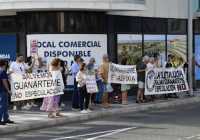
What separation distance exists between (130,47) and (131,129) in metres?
10.3

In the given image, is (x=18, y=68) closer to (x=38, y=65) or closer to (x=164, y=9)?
(x=38, y=65)

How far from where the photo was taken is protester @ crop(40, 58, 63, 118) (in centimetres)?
1680

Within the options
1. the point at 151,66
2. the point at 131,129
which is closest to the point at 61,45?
the point at 151,66

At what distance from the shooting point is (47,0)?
68.5 feet

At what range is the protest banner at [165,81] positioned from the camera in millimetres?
21250

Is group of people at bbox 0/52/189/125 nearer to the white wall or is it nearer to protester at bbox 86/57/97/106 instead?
protester at bbox 86/57/97/106

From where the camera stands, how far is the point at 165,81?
21859mm

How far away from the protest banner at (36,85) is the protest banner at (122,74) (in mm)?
3101

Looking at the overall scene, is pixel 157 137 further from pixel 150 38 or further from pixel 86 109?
pixel 150 38

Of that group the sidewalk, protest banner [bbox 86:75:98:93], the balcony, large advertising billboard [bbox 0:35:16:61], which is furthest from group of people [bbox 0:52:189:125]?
large advertising billboard [bbox 0:35:16:61]

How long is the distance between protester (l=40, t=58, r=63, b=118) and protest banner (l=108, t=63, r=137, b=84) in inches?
125

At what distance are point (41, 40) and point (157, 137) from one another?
1014 cm

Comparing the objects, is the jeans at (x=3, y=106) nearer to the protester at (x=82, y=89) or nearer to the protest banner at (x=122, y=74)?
the protester at (x=82, y=89)

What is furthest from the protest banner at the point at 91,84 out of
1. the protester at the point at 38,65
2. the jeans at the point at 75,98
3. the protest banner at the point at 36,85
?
the protester at the point at 38,65
